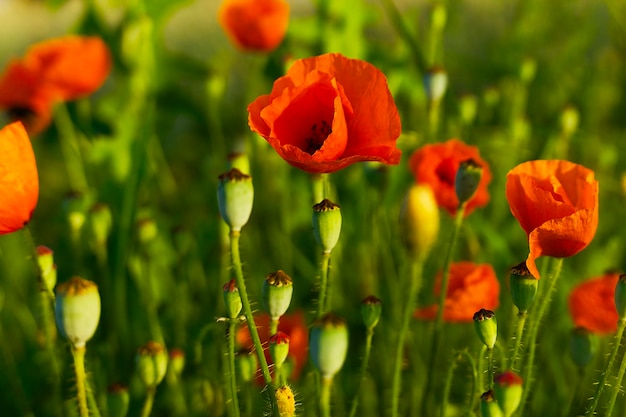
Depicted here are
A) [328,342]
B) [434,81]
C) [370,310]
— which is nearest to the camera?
[328,342]

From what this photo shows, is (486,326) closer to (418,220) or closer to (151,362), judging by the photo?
(418,220)

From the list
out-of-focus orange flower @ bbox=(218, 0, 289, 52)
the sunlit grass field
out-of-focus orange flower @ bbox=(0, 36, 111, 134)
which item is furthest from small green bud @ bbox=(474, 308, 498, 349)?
out-of-focus orange flower @ bbox=(0, 36, 111, 134)

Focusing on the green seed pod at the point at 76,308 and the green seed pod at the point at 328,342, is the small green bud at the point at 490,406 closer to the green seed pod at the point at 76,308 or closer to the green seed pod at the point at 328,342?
the green seed pod at the point at 328,342

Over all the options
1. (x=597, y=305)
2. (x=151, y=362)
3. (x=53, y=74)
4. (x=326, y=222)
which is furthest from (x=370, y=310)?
(x=53, y=74)

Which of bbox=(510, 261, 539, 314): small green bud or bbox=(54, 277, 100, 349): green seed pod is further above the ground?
bbox=(510, 261, 539, 314): small green bud

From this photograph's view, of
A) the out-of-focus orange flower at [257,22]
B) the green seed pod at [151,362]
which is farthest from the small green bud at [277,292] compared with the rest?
the out-of-focus orange flower at [257,22]

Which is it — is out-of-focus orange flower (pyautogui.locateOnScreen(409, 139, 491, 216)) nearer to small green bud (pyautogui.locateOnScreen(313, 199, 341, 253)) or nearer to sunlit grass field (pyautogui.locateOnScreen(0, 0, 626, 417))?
sunlit grass field (pyautogui.locateOnScreen(0, 0, 626, 417))

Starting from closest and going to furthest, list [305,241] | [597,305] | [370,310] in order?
1. [370,310]
2. [597,305]
3. [305,241]

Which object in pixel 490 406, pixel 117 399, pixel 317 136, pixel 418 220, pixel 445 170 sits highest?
pixel 445 170
